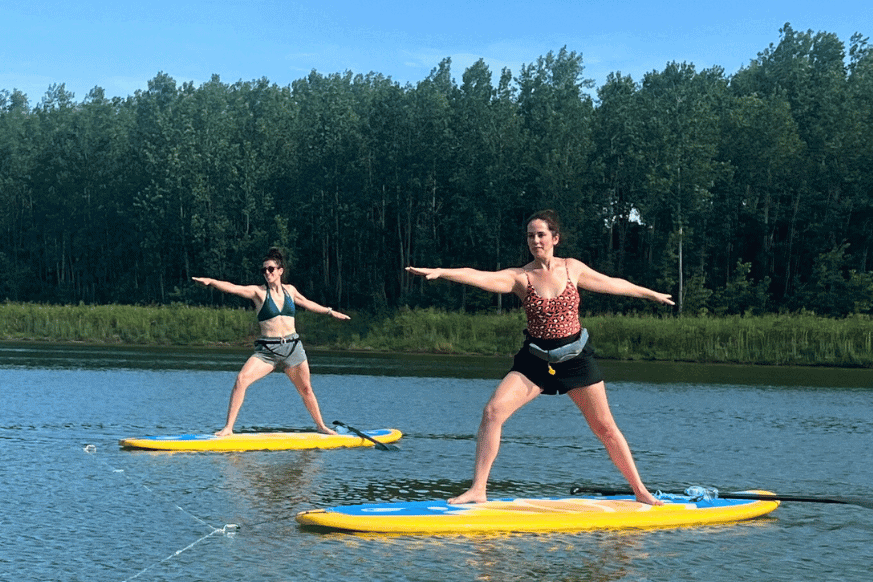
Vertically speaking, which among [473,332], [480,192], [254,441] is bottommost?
[254,441]

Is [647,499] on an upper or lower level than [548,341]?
lower

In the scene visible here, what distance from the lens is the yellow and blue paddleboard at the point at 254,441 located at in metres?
13.3

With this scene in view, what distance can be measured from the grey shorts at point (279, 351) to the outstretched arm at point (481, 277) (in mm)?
5698

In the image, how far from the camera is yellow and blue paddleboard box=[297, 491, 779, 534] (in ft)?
28.1

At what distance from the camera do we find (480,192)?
72188 millimetres

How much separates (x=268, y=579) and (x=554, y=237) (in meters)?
3.36

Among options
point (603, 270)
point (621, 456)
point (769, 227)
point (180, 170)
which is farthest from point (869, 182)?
point (621, 456)

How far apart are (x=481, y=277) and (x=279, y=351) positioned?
5.96 meters

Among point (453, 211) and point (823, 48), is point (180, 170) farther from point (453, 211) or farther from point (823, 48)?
point (823, 48)

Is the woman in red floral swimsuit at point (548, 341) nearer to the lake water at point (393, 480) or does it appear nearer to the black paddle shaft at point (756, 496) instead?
the lake water at point (393, 480)

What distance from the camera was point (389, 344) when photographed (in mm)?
44406

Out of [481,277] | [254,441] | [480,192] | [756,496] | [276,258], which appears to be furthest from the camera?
[480,192]

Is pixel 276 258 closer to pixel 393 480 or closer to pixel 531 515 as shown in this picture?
pixel 393 480

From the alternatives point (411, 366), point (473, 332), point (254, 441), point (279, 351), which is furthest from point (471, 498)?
point (473, 332)
